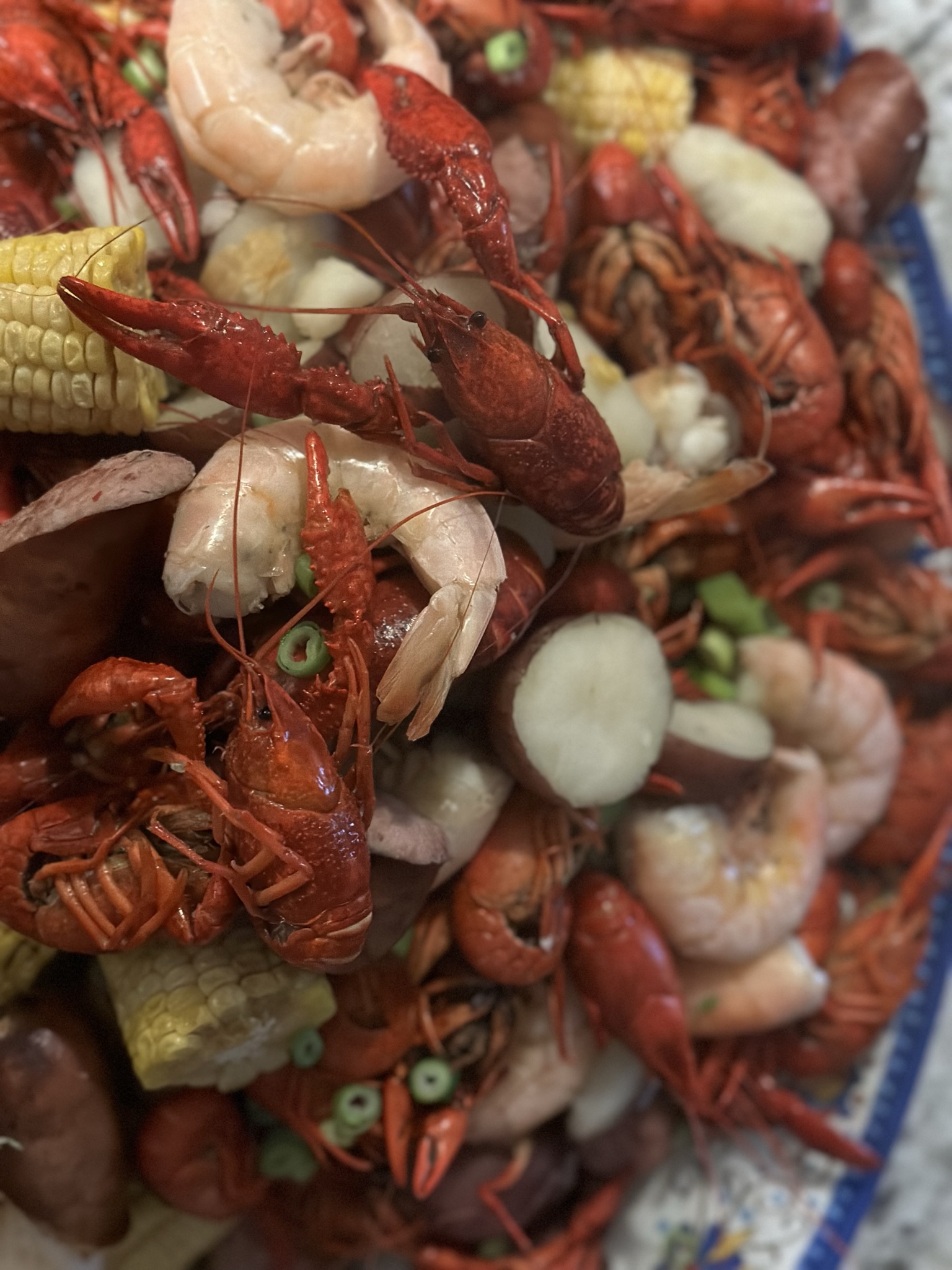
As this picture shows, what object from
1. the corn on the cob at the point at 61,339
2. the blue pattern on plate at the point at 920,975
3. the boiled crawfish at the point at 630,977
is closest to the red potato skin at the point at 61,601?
the corn on the cob at the point at 61,339

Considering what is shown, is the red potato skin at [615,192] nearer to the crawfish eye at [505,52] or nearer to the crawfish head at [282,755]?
the crawfish eye at [505,52]

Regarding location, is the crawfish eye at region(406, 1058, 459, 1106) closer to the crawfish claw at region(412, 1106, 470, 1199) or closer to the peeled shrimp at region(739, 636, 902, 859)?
the crawfish claw at region(412, 1106, 470, 1199)

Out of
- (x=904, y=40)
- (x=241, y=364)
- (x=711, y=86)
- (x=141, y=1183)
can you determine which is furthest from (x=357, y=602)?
(x=904, y=40)

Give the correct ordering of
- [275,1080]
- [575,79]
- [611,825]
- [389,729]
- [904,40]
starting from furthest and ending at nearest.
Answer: [904,40], [575,79], [611,825], [275,1080], [389,729]

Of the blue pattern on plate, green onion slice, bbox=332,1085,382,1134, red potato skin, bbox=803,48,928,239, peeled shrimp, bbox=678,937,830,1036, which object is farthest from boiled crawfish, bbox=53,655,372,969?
red potato skin, bbox=803,48,928,239

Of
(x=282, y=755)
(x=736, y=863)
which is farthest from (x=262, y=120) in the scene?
(x=736, y=863)

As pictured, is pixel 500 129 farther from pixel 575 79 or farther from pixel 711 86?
pixel 711 86

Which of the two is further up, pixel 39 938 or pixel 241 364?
pixel 241 364
